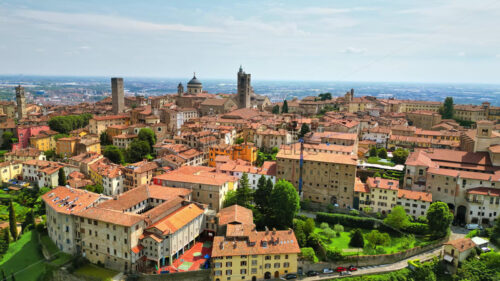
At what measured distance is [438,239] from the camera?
127 ft

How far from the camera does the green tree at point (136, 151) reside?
58.3 meters

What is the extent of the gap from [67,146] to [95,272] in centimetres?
3342

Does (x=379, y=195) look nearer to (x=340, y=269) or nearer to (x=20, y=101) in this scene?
(x=340, y=269)

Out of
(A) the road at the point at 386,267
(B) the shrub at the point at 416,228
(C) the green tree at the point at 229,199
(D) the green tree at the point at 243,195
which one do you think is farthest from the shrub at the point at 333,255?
(C) the green tree at the point at 229,199

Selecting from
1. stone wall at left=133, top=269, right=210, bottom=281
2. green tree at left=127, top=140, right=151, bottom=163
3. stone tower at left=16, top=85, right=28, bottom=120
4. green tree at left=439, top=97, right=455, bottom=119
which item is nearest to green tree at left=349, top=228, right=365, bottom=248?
stone wall at left=133, top=269, right=210, bottom=281

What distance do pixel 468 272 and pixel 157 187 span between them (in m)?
32.6

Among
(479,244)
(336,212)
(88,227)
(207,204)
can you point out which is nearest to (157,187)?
(207,204)

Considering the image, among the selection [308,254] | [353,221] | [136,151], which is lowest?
[308,254]

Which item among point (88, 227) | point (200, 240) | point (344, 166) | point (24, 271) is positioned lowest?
point (24, 271)

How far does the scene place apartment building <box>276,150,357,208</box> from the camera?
4559 centimetres

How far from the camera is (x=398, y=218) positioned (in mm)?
40156

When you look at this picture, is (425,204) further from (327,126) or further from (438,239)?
(327,126)

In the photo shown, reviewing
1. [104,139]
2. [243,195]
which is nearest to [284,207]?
[243,195]

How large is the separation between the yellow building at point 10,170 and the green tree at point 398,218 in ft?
173
